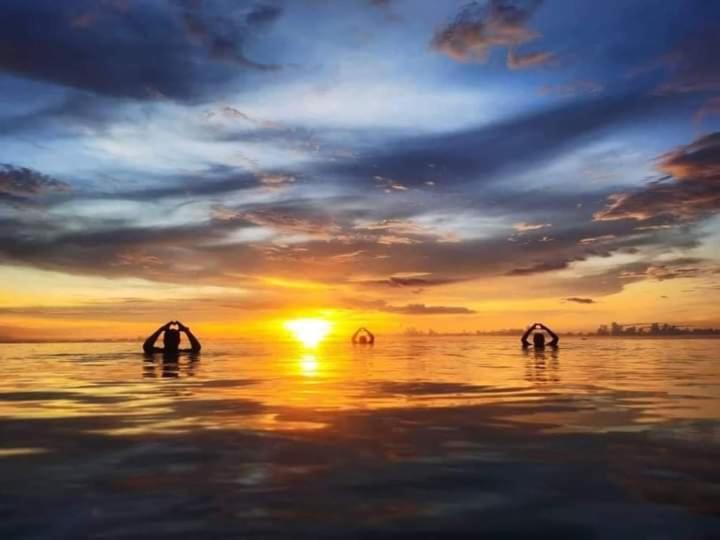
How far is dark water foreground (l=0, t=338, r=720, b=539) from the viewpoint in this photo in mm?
7305

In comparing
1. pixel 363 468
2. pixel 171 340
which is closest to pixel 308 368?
pixel 171 340

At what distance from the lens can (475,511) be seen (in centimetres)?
778

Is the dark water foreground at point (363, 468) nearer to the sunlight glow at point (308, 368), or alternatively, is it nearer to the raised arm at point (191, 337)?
the sunlight glow at point (308, 368)

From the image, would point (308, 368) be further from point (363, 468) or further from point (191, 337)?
point (363, 468)

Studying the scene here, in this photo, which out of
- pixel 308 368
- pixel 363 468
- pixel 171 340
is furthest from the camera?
pixel 171 340

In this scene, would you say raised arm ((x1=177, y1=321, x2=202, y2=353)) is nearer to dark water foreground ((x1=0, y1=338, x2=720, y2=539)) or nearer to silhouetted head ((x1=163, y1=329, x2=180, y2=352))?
silhouetted head ((x1=163, y1=329, x2=180, y2=352))

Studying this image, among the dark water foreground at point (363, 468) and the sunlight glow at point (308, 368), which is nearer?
the dark water foreground at point (363, 468)

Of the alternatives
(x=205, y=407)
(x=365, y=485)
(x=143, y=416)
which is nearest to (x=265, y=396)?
(x=205, y=407)

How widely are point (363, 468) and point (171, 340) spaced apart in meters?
48.3

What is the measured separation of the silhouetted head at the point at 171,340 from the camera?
180ft

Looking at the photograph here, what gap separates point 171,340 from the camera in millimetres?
55000

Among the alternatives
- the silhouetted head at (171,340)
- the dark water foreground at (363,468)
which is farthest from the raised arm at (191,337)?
the dark water foreground at (363,468)

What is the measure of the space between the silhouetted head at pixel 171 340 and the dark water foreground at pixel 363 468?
34.5 m

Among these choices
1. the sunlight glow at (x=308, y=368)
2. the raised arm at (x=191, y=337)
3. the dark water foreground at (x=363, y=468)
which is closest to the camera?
the dark water foreground at (x=363, y=468)
